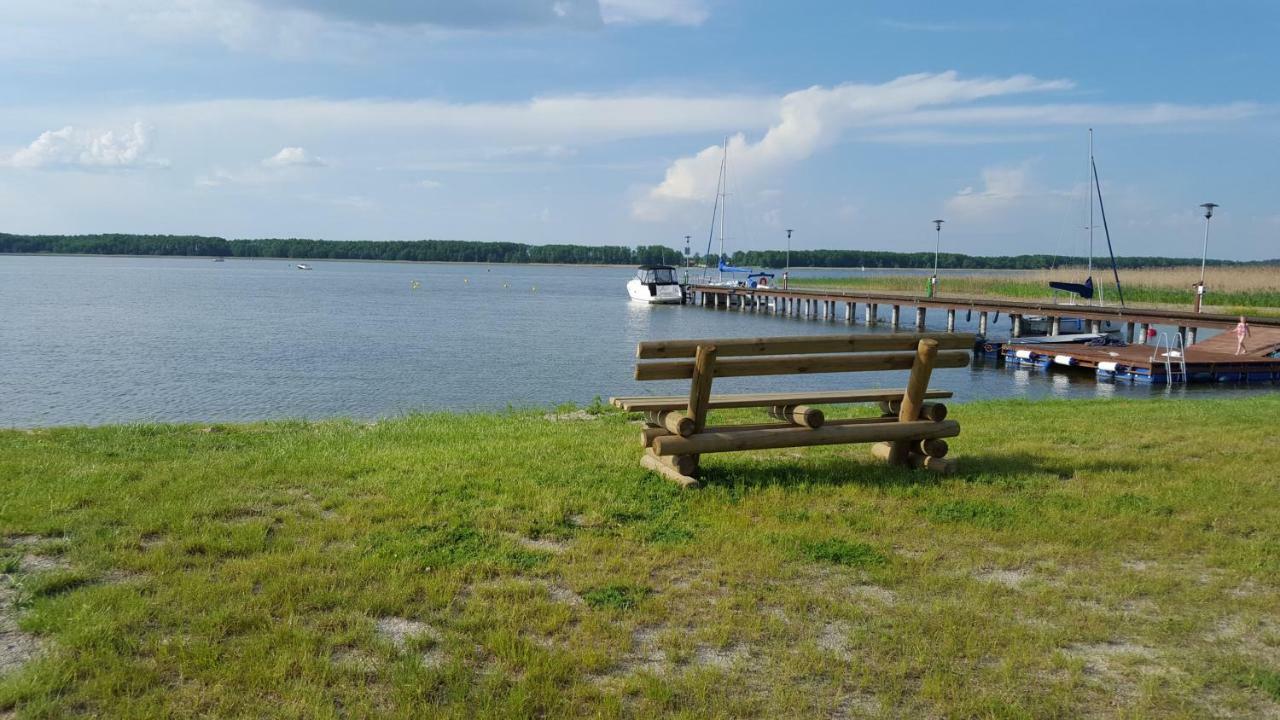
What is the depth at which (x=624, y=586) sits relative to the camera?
5.04m

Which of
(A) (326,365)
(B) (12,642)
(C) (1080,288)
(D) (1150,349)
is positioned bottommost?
(A) (326,365)

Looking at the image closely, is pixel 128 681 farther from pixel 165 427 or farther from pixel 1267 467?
pixel 1267 467

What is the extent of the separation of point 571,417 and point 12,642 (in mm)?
8130

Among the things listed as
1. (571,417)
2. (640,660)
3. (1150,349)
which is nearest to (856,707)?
(640,660)

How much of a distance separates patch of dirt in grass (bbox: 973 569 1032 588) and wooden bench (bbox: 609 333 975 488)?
2045 millimetres

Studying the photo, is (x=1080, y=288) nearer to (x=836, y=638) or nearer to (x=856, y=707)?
(x=836, y=638)

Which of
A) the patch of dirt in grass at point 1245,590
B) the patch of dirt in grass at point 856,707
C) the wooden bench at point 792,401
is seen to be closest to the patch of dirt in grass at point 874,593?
the patch of dirt in grass at point 856,707

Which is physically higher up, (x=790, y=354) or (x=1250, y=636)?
(x=790, y=354)

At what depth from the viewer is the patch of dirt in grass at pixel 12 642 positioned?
3.96 meters

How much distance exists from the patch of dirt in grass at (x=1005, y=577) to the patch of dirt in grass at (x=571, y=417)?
6550 mm

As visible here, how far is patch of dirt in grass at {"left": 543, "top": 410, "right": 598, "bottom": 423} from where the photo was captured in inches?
455

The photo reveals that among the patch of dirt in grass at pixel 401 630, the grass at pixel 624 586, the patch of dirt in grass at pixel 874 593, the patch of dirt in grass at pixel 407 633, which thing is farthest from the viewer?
the patch of dirt in grass at pixel 874 593

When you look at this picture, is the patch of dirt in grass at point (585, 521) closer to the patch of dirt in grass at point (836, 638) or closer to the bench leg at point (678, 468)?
the bench leg at point (678, 468)

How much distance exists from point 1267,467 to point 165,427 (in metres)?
11.3
